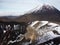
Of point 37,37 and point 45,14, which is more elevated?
point 45,14

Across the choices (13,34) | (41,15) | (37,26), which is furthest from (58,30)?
(41,15)

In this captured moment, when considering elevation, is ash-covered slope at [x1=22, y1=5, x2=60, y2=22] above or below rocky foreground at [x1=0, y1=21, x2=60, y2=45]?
above

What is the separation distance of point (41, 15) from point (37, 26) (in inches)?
12.6

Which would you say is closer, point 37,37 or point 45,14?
point 45,14

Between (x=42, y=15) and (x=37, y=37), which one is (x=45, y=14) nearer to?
(x=42, y=15)

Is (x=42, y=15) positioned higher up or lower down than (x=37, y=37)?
higher up

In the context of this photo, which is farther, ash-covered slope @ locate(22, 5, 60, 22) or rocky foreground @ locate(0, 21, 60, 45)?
rocky foreground @ locate(0, 21, 60, 45)

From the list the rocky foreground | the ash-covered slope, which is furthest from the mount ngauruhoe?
the rocky foreground

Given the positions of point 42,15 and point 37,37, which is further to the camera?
point 37,37

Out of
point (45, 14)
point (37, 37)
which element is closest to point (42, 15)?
point (45, 14)

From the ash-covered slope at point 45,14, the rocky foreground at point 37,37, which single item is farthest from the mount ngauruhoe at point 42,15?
the rocky foreground at point 37,37

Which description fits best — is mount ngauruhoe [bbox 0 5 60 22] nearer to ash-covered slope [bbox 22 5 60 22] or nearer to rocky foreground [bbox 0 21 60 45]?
ash-covered slope [bbox 22 5 60 22]

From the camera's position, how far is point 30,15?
0.47 metres

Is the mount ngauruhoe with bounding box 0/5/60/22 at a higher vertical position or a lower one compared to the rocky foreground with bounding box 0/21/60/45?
higher
